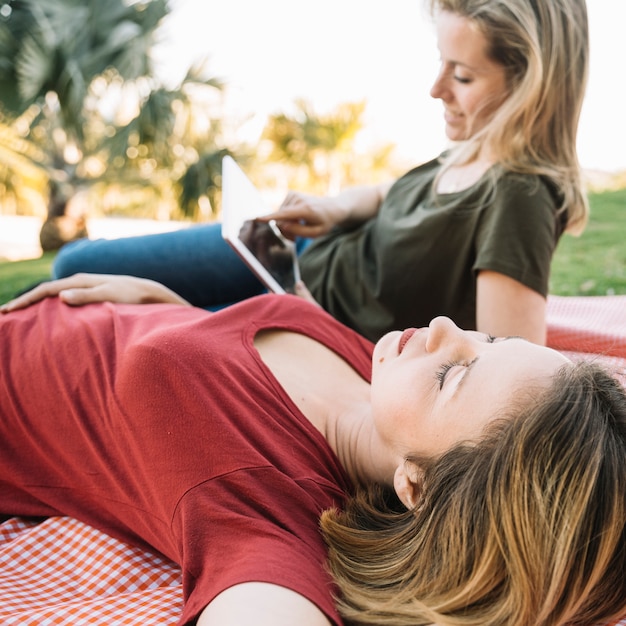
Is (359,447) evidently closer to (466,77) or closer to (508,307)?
(508,307)

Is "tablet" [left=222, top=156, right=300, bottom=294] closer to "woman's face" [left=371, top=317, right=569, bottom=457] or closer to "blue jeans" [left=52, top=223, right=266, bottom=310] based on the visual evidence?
"blue jeans" [left=52, top=223, right=266, bottom=310]

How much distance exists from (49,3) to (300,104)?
576 centimetres

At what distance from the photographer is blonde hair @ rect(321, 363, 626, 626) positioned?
3.23 ft

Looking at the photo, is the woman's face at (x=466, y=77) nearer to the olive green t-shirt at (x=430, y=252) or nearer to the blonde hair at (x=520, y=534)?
the olive green t-shirt at (x=430, y=252)

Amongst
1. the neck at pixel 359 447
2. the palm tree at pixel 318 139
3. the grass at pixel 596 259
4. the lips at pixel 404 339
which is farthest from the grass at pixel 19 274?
the palm tree at pixel 318 139

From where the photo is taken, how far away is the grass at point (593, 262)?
3.82 metres

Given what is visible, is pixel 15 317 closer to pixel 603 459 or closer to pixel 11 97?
pixel 603 459

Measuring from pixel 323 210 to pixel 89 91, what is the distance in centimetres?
650

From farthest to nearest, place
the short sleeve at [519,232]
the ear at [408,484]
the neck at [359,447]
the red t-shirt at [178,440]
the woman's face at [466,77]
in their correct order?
the woman's face at [466,77]
the short sleeve at [519,232]
the neck at [359,447]
the ear at [408,484]
the red t-shirt at [178,440]

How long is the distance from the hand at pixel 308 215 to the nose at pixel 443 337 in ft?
4.13

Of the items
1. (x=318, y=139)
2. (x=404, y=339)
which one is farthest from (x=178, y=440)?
(x=318, y=139)

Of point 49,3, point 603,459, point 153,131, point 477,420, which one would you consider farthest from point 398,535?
point 49,3

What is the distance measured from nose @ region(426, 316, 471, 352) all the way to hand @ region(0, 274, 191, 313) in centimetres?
101

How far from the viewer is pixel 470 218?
84.0 inches
